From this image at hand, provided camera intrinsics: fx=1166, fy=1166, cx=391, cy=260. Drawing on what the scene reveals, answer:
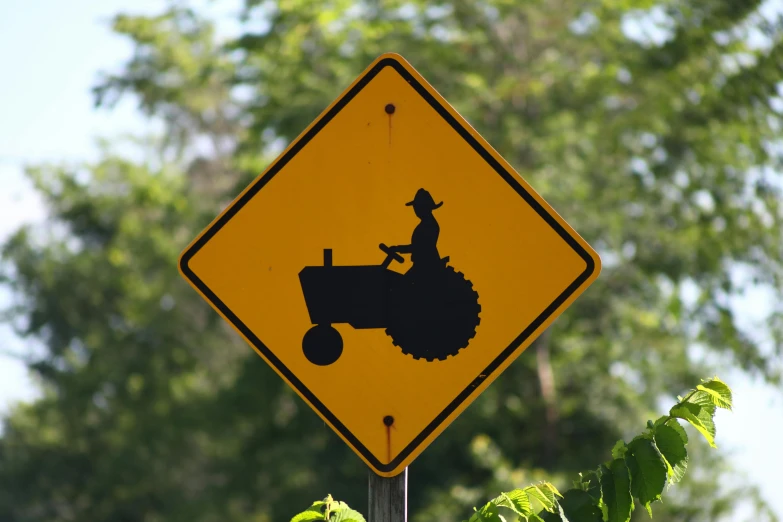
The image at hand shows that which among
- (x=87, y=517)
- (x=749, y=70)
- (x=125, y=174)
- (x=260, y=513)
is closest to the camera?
(x=749, y=70)

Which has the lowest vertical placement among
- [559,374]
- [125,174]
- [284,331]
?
[284,331]

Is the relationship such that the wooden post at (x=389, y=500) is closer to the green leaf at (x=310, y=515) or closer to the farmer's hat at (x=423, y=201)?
the green leaf at (x=310, y=515)

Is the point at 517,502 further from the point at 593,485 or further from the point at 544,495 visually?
the point at 593,485

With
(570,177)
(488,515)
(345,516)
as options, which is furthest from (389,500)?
(570,177)

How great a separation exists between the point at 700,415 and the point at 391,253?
92 cm

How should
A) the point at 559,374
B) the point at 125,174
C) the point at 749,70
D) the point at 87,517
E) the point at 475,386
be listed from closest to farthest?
the point at 475,386
the point at 749,70
the point at 559,374
the point at 125,174
the point at 87,517

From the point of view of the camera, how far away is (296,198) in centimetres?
305

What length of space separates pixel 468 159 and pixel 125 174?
21612 mm

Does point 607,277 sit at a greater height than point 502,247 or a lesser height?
greater

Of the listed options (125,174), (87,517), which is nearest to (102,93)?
(125,174)

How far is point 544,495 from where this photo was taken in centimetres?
294

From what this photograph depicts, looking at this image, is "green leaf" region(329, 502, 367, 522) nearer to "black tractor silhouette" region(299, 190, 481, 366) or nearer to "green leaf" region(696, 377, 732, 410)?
"black tractor silhouette" region(299, 190, 481, 366)

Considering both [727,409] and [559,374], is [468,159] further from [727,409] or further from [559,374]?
[559,374]

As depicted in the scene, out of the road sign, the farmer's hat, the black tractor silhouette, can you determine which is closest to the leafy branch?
the road sign
